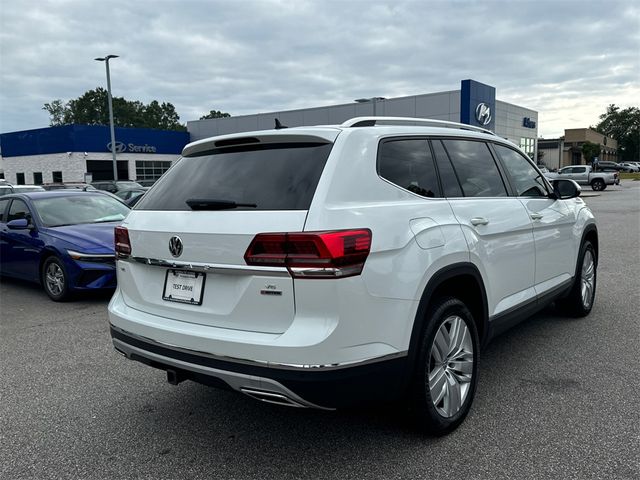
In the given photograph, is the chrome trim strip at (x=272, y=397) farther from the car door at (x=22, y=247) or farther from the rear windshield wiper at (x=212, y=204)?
the car door at (x=22, y=247)

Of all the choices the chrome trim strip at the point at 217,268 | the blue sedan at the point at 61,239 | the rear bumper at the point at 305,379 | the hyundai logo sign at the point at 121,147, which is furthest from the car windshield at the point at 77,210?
the hyundai logo sign at the point at 121,147

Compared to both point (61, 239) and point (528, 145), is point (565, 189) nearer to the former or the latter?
point (61, 239)

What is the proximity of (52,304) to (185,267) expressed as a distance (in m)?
4.98

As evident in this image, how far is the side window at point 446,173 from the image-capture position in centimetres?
350

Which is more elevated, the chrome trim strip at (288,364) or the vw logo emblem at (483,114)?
the vw logo emblem at (483,114)

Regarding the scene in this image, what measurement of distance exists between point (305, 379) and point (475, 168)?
2176 millimetres

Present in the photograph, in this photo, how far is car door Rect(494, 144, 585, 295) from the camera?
4.41 m

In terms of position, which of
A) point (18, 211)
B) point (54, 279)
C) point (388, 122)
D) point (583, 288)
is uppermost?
point (388, 122)

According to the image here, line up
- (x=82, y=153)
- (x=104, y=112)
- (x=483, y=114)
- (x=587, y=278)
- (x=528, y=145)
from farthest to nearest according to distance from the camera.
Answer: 1. (x=104, y=112)
2. (x=528, y=145)
3. (x=82, y=153)
4. (x=483, y=114)
5. (x=587, y=278)

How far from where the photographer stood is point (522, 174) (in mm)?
4625

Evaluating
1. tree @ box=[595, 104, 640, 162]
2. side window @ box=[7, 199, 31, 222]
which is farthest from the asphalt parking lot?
tree @ box=[595, 104, 640, 162]

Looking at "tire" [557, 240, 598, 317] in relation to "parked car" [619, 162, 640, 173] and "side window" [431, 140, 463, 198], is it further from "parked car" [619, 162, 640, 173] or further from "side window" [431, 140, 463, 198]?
"parked car" [619, 162, 640, 173]

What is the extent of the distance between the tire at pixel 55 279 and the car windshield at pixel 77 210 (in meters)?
0.67

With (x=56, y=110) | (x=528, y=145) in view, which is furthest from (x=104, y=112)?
(x=528, y=145)
